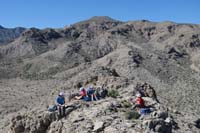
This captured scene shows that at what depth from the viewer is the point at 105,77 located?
29.2 meters

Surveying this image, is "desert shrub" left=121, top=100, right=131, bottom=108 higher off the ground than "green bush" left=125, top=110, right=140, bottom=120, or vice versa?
"desert shrub" left=121, top=100, right=131, bottom=108

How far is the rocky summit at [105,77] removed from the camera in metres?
17.9

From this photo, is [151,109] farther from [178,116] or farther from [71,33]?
[71,33]

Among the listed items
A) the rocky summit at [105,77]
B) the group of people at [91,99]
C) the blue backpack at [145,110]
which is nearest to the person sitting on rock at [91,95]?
the group of people at [91,99]

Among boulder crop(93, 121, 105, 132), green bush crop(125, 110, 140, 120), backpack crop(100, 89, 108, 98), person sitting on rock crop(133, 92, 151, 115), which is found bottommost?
boulder crop(93, 121, 105, 132)

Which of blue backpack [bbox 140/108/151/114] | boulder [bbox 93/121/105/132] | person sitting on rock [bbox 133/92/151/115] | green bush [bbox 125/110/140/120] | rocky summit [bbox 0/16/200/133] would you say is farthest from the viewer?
person sitting on rock [bbox 133/92/151/115]

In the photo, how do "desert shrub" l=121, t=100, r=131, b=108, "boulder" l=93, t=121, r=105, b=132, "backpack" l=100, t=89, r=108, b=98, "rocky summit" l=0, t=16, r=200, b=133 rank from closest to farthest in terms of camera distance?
"boulder" l=93, t=121, r=105, b=132 → "rocky summit" l=0, t=16, r=200, b=133 → "desert shrub" l=121, t=100, r=131, b=108 → "backpack" l=100, t=89, r=108, b=98

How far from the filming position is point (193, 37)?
131625 mm

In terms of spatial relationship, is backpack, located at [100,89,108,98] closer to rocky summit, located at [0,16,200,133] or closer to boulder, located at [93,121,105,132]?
rocky summit, located at [0,16,200,133]

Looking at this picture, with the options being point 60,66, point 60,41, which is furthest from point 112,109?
point 60,41

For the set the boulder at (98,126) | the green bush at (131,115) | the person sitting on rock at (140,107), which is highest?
the person sitting on rock at (140,107)

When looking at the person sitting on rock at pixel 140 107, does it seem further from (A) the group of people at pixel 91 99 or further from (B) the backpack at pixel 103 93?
(B) the backpack at pixel 103 93

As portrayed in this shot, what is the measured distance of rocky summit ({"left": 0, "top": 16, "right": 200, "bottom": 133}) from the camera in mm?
17922

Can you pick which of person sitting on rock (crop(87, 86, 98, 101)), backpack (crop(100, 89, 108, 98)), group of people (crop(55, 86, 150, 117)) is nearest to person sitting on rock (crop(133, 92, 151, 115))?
group of people (crop(55, 86, 150, 117))
